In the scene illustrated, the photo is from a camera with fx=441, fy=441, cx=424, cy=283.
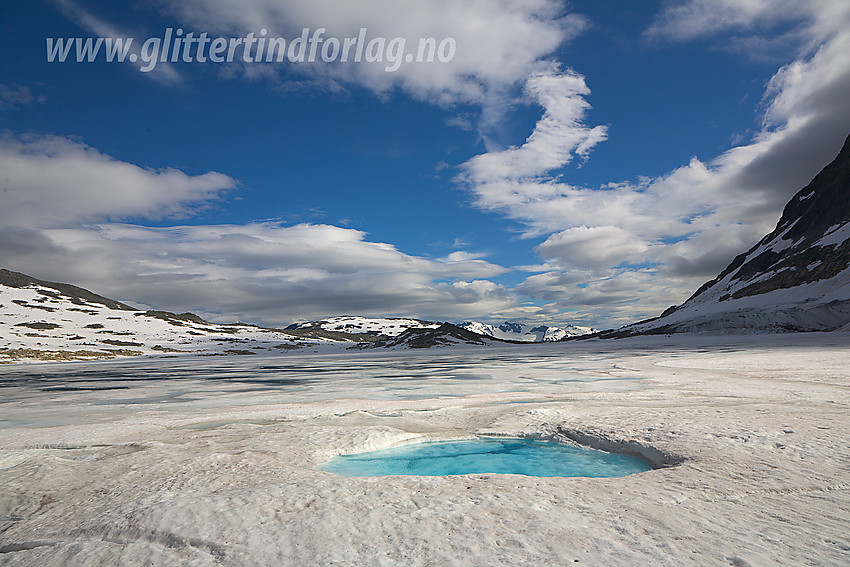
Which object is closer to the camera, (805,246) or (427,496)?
(427,496)

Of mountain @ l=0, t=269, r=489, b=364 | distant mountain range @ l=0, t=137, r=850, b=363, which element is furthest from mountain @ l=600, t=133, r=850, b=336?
mountain @ l=0, t=269, r=489, b=364

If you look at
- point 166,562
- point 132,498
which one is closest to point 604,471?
point 166,562

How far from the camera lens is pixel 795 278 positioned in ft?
219

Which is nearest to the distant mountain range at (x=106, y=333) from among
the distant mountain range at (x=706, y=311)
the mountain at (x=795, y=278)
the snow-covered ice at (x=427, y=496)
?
the distant mountain range at (x=706, y=311)

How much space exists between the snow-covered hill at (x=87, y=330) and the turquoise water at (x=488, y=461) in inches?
2348

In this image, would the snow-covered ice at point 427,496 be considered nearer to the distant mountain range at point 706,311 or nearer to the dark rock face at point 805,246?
the distant mountain range at point 706,311

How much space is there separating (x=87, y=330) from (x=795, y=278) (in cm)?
13138

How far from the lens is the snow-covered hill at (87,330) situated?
68062mm

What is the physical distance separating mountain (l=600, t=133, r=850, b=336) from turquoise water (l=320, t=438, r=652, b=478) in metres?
56.4

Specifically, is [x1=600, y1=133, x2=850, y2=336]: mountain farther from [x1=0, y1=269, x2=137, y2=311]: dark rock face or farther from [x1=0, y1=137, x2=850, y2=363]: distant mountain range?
[x1=0, y1=269, x2=137, y2=311]: dark rock face

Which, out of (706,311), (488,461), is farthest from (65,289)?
(488,461)

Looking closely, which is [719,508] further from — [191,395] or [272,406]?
[191,395]

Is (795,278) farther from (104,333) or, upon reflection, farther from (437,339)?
(104,333)

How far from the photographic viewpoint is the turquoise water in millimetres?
4539
